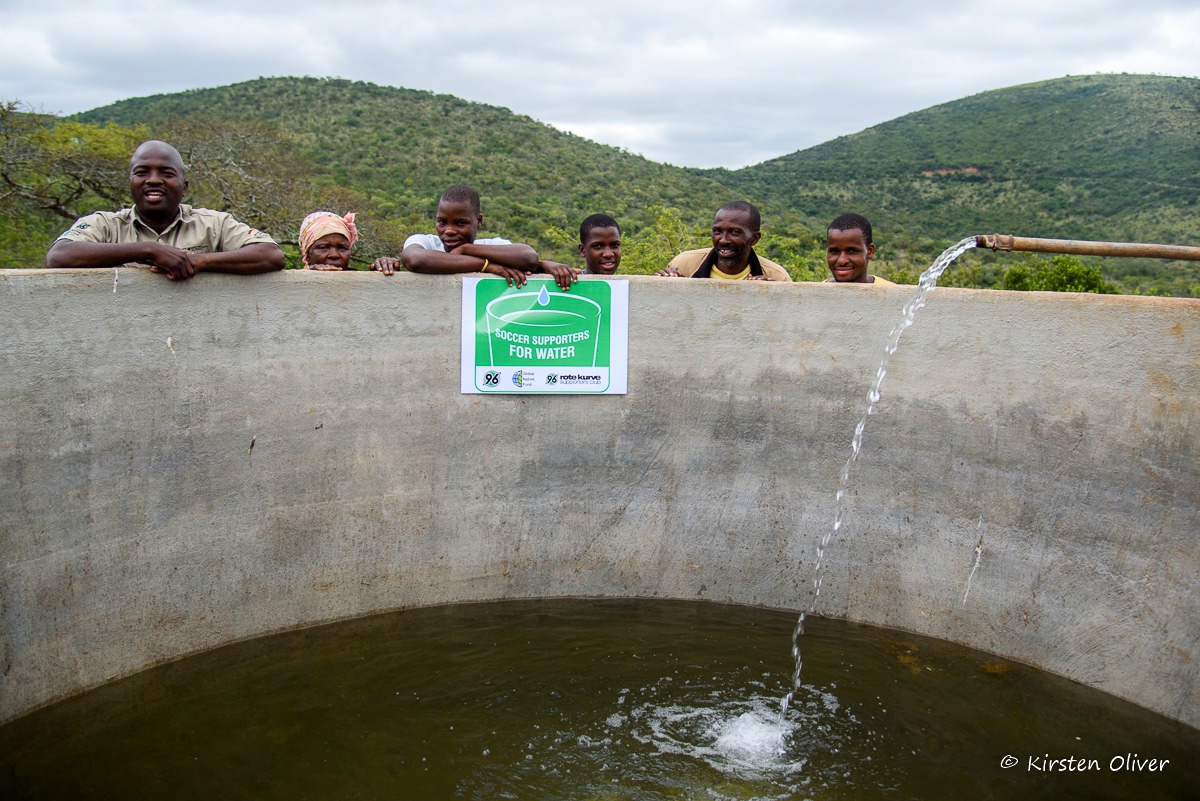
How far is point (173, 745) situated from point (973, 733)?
351 cm

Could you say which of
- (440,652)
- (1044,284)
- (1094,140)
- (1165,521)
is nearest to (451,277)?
(440,652)

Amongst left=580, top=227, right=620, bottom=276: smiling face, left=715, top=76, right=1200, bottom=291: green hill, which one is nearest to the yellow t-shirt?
left=580, top=227, right=620, bottom=276: smiling face

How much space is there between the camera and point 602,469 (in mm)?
5312

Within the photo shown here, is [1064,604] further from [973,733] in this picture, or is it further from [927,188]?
[927,188]

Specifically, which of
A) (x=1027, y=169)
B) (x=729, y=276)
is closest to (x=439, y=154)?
(x=1027, y=169)

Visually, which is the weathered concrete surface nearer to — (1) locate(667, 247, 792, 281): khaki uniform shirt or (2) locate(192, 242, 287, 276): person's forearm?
(2) locate(192, 242, 287, 276): person's forearm

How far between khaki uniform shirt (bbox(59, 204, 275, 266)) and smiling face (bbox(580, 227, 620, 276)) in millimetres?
1849

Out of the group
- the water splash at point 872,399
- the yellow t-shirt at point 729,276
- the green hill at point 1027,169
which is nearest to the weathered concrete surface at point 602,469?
the water splash at point 872,399

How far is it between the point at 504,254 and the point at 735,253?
1.40m

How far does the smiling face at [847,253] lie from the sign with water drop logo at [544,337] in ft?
4.11

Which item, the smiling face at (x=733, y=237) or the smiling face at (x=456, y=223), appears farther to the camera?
the smiling face at (x=733, y=237)

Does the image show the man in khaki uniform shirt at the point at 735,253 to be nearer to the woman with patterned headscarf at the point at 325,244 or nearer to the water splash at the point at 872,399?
the water splash at the point at 872,399

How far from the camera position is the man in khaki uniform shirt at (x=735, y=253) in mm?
5371

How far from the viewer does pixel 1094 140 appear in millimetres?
40719
